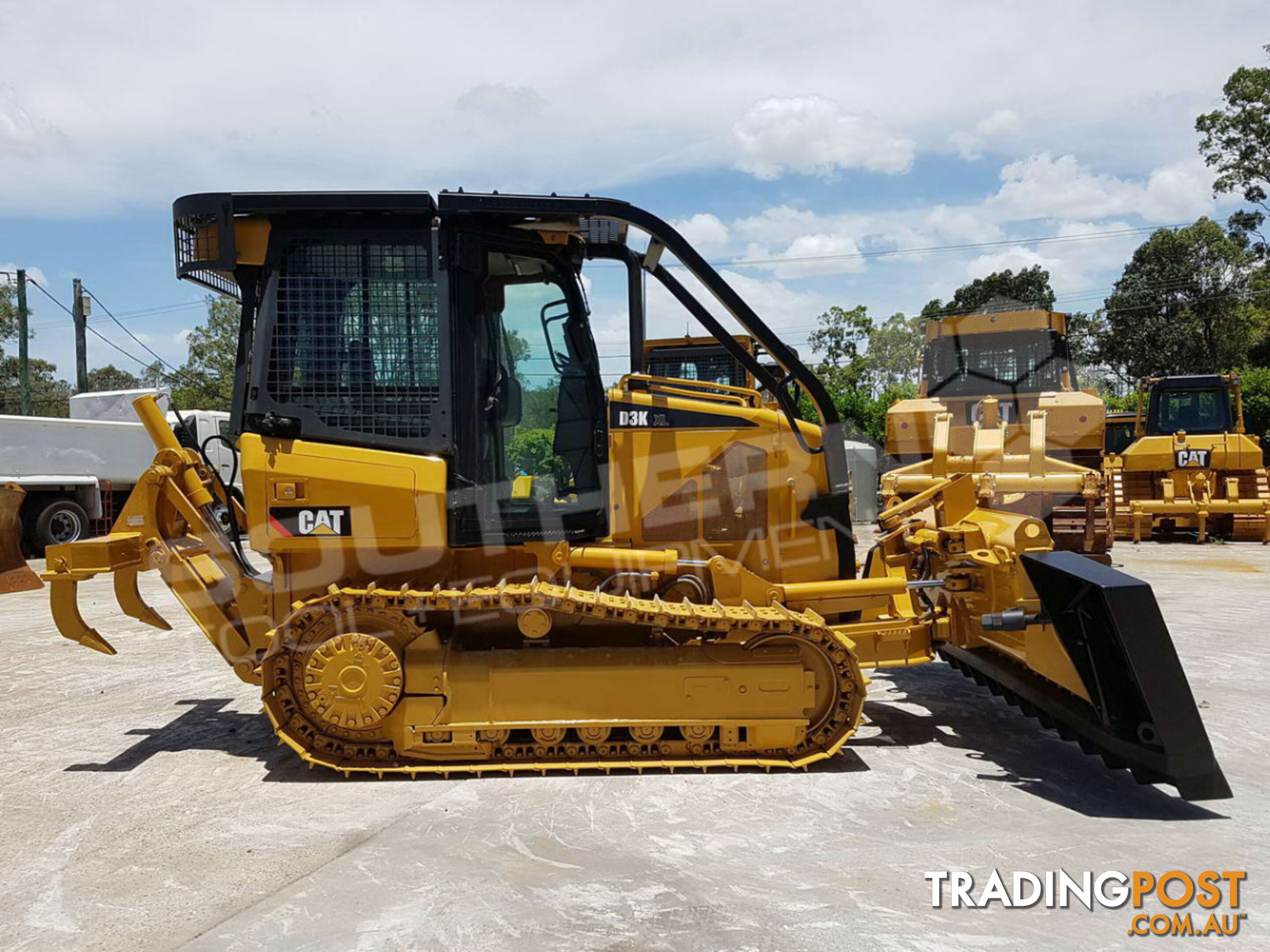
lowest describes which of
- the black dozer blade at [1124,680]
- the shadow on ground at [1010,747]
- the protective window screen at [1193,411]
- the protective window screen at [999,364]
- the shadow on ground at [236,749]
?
the shadow on ground at [1010,747]

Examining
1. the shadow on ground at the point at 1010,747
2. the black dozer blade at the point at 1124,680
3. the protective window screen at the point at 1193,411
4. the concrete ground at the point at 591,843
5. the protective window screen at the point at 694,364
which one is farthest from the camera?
the protective window screen at the point at 1193,411

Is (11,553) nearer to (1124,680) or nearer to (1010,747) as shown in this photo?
(1010,747)

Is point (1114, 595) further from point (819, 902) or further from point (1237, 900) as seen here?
point (819, 902)

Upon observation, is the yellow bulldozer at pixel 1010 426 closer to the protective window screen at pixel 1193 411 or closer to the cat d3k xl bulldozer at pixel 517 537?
Answer: the cat d3k xl bulldozer at pixel 517 537

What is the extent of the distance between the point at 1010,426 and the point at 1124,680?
309 inches

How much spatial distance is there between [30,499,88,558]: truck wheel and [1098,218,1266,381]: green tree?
1443 inches

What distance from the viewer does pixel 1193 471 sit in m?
18.1

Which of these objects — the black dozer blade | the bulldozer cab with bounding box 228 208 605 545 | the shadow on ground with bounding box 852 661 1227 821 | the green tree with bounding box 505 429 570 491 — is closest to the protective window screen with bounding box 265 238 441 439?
the bulldozer cab with bounding box 228 208 605 545

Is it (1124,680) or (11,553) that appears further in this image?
(11,553)

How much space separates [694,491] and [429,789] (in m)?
2.17

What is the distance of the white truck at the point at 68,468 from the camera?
60.2 ft

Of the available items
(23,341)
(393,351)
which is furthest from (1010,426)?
(23,341)

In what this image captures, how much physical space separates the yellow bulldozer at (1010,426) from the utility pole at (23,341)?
2660cm

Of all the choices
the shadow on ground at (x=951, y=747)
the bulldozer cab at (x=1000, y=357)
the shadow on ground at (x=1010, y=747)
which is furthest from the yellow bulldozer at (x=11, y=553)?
the bulldozer cab at (x=1000, y=357)
